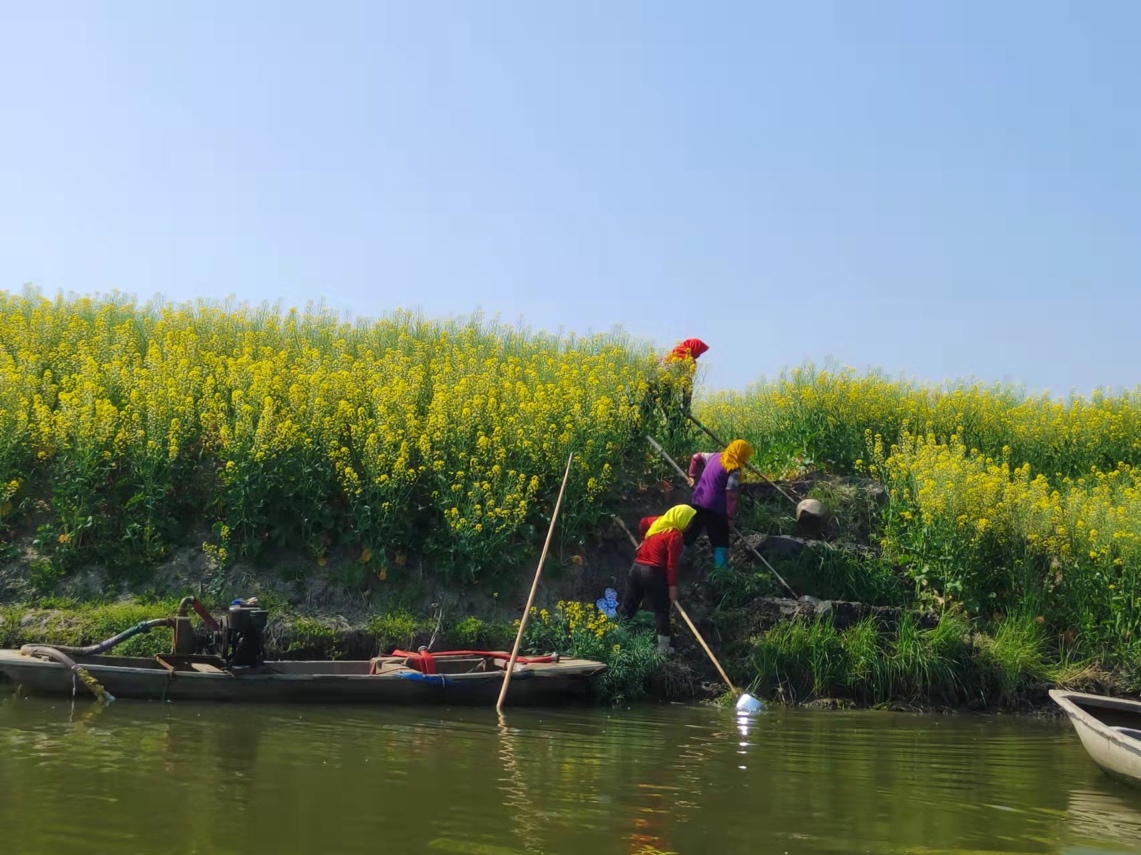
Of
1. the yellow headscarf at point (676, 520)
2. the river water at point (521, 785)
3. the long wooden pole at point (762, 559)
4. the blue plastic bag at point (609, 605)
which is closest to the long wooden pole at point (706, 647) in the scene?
the blue plastic bag at point (609, 605)

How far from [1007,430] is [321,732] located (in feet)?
46.9

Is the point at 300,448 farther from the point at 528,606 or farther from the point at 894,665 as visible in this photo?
the point at 894,665

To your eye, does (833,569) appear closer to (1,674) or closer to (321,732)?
(321,732)

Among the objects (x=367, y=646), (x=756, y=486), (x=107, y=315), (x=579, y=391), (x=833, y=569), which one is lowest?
(x=367, y=646)

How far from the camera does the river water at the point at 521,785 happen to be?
6.83 meters

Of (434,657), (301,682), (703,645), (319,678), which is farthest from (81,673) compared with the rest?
(703,645)

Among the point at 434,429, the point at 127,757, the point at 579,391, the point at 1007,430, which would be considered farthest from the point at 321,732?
the point at 1007,430

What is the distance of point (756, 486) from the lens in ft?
55.6

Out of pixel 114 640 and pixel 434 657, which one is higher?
pixel 114 640

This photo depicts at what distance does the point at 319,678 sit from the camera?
38.0 feet

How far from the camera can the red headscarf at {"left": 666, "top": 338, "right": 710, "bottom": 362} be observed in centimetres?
1775

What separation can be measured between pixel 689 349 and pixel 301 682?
341 inches

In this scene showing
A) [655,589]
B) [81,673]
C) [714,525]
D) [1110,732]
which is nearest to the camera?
[1110,732]

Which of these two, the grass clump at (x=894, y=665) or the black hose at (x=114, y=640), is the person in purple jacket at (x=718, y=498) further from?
the black hose at (x=114, y=640)
